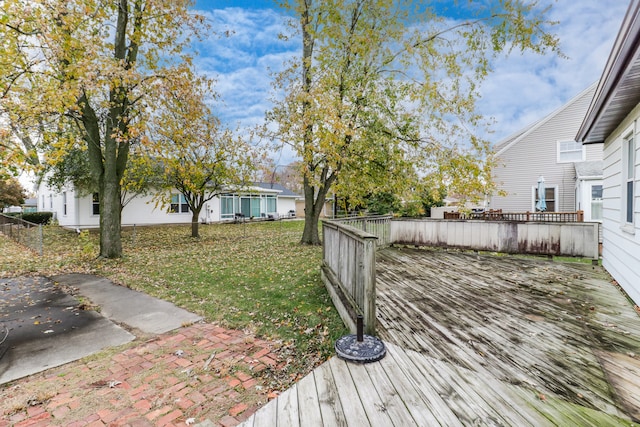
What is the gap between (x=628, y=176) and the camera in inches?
213

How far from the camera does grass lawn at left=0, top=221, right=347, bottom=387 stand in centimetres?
428

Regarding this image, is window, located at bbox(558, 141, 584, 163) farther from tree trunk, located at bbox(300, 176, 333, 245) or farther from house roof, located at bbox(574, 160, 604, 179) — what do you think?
tree trunk, located at bbox(300, 176, 333, 245)

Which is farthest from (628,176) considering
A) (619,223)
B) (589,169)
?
(589,169)

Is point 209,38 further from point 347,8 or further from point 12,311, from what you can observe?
point 12,311

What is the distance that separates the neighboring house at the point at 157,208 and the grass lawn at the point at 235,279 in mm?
3876

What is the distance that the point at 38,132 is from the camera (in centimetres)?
839

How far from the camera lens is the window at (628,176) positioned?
519 cm

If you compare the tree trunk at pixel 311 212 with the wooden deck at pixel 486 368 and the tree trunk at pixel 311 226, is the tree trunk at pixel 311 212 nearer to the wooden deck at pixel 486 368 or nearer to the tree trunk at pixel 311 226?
the tree trunk at pixel 311 226

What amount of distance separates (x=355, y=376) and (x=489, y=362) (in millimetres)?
1321

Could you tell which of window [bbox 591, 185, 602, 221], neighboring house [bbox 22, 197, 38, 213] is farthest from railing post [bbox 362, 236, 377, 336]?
neighboring house [bbox 22, 197, 38, 213]

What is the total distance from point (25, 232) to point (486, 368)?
679 inches

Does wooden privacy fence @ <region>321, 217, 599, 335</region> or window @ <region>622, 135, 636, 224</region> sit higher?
window @ <region>622, 135, 636, 224</region>

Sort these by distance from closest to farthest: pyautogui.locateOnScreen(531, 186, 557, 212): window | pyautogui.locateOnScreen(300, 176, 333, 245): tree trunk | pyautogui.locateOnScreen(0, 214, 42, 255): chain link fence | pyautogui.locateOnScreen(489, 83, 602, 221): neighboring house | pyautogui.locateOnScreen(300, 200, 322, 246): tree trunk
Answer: pyautogui.locateOnScreen(0, 214, 42, 255): chain link fence < pyautogui.locateOnScreen(300, 176, 333, 245): tree trunk < pyautogui.locateOnScreen(300, 200, 322, 246): tree trunk < pyautogui.locateOnScreen(489, 83, 602, 221): neighboring house < pyautogui.locateOnScreen(531, 186, 557, 212): window

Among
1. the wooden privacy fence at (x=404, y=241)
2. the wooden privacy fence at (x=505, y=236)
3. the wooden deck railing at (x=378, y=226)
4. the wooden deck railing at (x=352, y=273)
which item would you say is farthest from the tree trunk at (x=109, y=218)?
the wooden privacy fence at (x=505, y=236)
